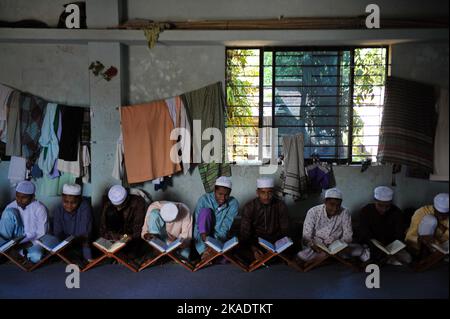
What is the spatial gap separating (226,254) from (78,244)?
1.51 meters

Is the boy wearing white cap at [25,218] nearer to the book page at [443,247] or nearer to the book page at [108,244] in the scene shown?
the book page at [108,244]

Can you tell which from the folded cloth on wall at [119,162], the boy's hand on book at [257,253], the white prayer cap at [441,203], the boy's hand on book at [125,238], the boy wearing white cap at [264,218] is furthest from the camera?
the folded cloth on wall at [119,162]

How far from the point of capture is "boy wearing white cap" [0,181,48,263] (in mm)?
5086

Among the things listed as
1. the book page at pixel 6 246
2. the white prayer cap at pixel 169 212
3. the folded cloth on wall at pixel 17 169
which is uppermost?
the folded cloth on wall at pixel 17 169

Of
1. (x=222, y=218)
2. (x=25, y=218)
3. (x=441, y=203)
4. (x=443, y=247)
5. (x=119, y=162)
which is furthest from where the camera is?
(x=119, y=162)

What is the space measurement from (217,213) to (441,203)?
7.01 ft

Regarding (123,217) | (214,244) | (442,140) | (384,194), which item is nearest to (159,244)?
(214,244)

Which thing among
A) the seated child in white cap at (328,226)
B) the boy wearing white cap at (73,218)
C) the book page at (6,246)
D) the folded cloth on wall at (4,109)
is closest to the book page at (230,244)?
the seated child in white cap at (328,226)

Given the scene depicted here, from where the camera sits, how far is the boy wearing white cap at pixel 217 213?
515cm

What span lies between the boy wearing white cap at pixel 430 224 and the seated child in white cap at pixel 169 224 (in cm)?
217

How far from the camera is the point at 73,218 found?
515cm

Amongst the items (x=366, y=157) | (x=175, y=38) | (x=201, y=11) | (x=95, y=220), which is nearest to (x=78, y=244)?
(x=95, y=220)

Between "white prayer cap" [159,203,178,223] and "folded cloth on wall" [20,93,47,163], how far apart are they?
1731mm

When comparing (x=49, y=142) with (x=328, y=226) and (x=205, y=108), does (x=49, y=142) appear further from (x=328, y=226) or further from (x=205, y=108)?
(x=328, y=226)
